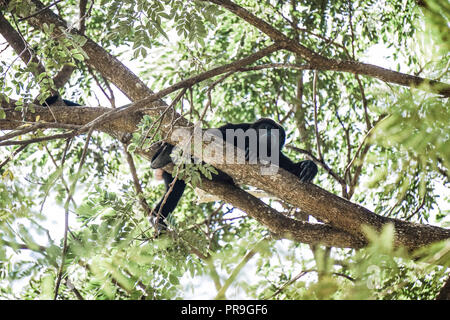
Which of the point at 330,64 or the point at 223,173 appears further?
the point at 223,173

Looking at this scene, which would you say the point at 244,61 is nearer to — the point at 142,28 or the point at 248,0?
the point at 142,28

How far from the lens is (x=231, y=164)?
130 inches

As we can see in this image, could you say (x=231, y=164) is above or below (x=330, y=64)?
below

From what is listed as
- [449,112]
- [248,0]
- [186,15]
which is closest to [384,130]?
[449,112]

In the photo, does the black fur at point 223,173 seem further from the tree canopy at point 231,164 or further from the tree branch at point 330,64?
the tree branch at point 330,64

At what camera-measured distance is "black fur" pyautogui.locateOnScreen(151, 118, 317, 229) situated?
12.3 feet

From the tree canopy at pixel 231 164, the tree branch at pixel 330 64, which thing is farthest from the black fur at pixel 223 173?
the tree branch at pixel 330 64

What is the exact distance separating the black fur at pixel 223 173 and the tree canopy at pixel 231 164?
0.14 meters

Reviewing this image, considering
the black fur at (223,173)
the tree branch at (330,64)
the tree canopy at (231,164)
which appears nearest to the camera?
the tree canopy at (231,164)

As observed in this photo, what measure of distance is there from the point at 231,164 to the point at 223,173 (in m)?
0.66

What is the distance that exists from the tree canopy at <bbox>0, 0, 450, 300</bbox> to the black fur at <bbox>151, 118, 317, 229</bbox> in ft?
0.47

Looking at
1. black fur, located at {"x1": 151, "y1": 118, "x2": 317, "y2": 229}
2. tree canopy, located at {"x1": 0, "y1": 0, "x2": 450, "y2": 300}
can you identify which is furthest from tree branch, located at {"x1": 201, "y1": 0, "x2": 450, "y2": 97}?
black fur, located at {"x1": 151, "y1": 118, "x2": 317, "y2": 229}

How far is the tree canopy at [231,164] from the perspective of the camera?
0.89m

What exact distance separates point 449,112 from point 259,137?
13.2ft
